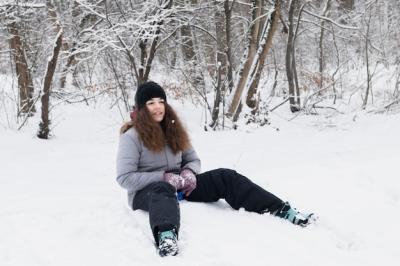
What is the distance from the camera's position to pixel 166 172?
138 inches

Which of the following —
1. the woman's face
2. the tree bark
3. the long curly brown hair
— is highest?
the woman's face

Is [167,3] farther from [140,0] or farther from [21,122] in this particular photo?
[21,122]

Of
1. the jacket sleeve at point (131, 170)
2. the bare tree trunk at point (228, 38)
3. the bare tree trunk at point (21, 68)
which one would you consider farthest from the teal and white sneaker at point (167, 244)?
the bare tree trunk at point (21, 68)

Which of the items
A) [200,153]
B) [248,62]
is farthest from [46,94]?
[248,62]

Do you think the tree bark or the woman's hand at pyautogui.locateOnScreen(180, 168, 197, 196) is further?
the tree bark

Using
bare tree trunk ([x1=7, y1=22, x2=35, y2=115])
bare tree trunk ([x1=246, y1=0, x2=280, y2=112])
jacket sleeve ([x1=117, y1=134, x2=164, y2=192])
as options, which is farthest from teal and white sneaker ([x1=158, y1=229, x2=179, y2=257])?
bare tree trunk ([x1=7, y1=22, x2=35, y2=115])

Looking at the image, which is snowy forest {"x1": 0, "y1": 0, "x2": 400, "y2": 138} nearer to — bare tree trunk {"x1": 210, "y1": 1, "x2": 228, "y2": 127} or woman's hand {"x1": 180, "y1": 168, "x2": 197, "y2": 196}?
bare tree trunk {"x1": 210, "y1": 1, "x2": 228, "y2": 127}

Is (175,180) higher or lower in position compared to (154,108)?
lower

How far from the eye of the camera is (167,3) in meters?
7.64

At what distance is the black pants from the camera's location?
→ 9.56 feet

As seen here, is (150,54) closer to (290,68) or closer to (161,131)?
(290,68)

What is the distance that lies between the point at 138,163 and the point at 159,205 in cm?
53

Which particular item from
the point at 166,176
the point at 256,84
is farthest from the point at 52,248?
the point at 256,84

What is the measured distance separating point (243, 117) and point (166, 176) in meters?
5.46
